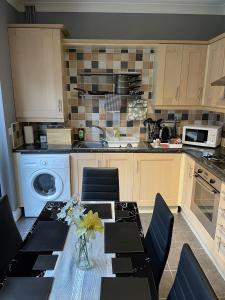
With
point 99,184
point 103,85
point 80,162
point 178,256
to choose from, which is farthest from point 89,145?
point 178,256

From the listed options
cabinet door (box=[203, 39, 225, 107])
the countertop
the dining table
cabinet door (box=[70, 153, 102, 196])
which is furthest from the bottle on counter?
the dining table

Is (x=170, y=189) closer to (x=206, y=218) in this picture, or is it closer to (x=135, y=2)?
(x=206, y=218)

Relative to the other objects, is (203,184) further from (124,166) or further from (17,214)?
(17,214)

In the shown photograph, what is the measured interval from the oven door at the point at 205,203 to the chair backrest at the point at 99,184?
3.08 ft

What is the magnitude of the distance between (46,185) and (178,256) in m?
1.87

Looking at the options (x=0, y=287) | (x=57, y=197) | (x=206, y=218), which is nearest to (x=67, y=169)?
(x=57, y=197)

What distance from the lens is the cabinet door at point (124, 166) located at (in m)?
2.97

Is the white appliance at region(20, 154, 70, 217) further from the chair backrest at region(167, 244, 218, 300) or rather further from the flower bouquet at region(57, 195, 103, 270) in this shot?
the chair backrest at region(167, 244, 218, 300)

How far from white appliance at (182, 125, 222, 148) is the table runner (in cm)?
219

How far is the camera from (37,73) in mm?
2889

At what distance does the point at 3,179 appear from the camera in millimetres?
2814

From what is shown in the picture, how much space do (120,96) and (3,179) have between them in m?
1.88

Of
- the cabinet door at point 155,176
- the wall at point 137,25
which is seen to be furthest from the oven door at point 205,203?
the wall at point 137,25

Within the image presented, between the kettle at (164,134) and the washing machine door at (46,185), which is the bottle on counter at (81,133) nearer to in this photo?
the washing machine door at (46,185)
